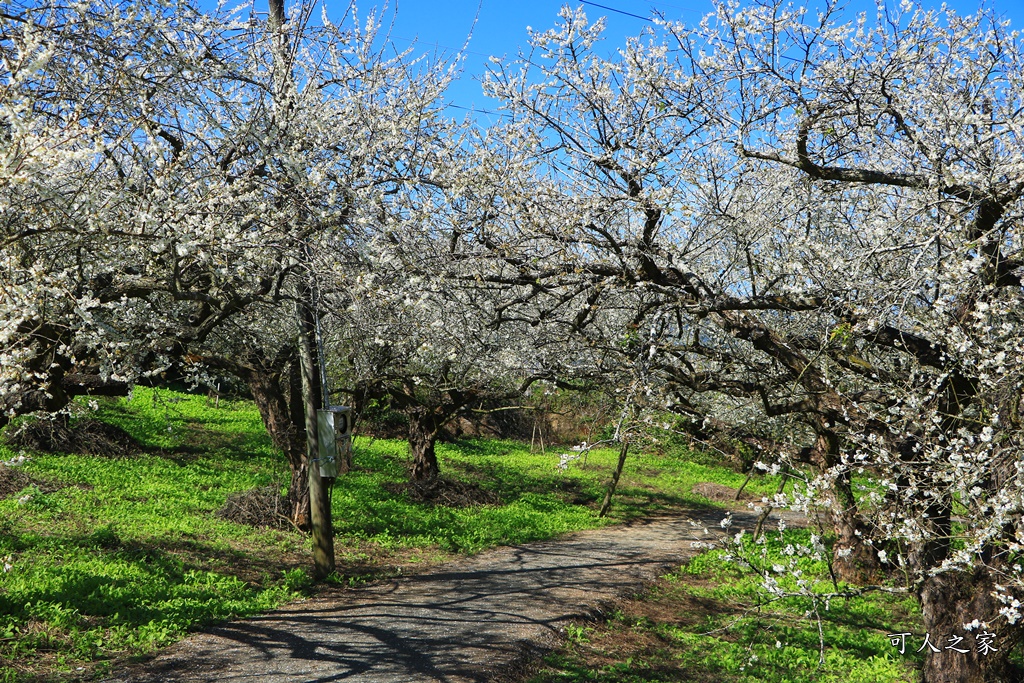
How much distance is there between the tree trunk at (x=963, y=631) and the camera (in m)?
5.96

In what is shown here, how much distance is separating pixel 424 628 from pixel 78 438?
9076 mm

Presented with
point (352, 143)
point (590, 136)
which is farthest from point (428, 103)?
point (590, 136)

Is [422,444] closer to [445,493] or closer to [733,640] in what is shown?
[445,493]

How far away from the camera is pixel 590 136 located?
23.2 feet

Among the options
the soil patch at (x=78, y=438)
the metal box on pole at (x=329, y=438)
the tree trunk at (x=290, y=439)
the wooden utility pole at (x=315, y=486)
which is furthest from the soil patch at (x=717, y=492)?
the soil patch at (x=78, y=438)

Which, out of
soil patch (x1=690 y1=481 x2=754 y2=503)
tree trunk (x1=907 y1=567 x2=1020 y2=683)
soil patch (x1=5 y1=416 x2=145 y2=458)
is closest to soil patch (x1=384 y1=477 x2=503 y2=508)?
soil patch (x1=5 y1=416 x2=145 y2=458)

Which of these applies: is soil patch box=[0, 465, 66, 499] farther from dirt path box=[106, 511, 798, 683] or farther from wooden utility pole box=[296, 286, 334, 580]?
dirt path box=[106, 511, 798, 683]

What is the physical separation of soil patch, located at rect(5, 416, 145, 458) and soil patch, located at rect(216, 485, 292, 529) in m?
3.33

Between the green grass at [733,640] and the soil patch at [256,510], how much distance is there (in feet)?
16.8

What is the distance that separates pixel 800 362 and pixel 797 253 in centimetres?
126

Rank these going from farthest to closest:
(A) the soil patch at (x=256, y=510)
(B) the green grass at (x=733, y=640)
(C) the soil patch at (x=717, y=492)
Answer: (C) the soil patch at (x=717, y=492)
(A) the soil patch at (x=256, y=510)
(B) the green grass at (x=733, y=640)

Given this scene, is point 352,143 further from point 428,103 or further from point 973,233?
point 973,233

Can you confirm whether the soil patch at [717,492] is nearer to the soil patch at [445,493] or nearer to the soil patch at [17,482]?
the soil patch at [445,493]

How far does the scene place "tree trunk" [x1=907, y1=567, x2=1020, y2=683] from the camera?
5965 mm
